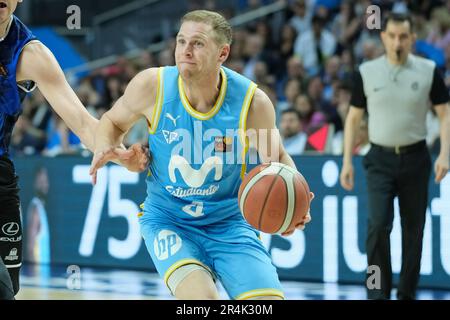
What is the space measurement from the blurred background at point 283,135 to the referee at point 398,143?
108cm

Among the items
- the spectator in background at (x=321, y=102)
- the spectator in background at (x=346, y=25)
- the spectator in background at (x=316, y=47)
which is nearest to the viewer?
the spectator in background at (x=321, y=102)

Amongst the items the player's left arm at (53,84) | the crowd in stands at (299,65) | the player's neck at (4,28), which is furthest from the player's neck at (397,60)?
the player's neck at (4,28)

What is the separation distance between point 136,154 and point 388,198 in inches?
123

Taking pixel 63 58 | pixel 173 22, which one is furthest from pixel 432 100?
pixel 63 58

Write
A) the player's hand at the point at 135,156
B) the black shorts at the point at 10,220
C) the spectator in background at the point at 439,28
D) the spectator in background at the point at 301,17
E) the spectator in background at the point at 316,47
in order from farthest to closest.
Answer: the spectator in background at the point at 301,17 → the spectator in background at the point at 316,47 → the spectator in background at the point at 439,28 → the black shorts at the point at 10,220 → the player's hand at the point at 135,156

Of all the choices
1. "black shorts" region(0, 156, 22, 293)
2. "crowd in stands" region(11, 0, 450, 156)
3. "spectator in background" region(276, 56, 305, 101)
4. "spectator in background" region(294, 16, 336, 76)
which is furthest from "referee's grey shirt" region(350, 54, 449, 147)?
"spectator in background" region(294, 16, 336, 76)

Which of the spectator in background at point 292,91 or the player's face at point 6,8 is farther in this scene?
the spectator in background at point 292,91

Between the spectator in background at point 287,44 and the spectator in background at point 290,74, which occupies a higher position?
the spectator in background at point 287,44

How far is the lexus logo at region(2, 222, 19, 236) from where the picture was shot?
5.59 meters

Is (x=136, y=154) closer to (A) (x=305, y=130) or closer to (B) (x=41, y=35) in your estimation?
(A) (x=305, y=130)

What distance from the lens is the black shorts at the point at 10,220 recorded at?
5.57 meters

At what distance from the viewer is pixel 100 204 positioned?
35.3ft

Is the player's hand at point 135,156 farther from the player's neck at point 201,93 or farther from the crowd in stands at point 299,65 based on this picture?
the crowd in stands at point 299,65

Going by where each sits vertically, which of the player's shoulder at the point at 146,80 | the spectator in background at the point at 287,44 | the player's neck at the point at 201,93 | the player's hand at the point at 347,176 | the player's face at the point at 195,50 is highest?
the spectator in background at the point at 287,44
